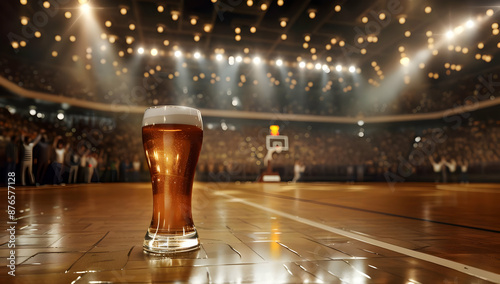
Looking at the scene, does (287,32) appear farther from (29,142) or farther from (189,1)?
(29,142)

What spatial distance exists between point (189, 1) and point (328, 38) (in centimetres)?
472

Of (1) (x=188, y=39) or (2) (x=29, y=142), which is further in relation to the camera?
(1) (x=188, y=39)

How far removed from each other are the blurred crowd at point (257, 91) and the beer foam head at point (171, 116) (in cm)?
1448

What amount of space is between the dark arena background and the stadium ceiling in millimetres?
72

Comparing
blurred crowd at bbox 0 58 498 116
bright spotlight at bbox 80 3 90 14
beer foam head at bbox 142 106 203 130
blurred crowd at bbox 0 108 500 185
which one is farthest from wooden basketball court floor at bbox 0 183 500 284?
blurred crowd at bbox 0 58 498 116

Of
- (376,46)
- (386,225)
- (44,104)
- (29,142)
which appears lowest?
(386,225)

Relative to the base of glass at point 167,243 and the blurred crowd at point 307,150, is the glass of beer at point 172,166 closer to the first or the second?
the base of glass at point 167,243

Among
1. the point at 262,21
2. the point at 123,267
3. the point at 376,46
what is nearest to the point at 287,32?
the point at 262,21

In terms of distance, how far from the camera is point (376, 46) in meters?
12.0

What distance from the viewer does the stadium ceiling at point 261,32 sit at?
29.2ft

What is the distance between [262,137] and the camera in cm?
1877

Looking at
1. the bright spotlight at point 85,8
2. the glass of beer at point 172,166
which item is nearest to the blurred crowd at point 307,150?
the bright spotlight at point 85,8

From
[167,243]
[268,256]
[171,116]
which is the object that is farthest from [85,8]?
[268,256]

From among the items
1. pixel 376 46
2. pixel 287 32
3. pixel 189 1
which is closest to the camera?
pixel 189 1
